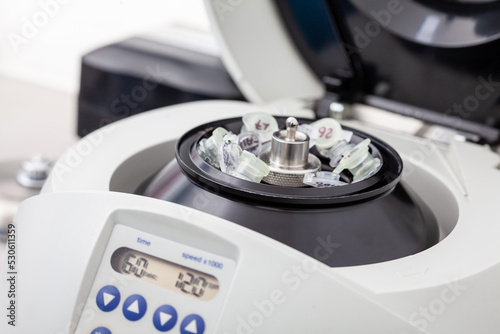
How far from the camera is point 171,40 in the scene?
1140 millimetres

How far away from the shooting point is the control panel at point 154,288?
549 millimetres

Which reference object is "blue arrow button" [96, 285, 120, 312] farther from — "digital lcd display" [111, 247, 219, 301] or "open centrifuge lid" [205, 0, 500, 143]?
"open centrifuge lid" [205, 0, 500, 143]

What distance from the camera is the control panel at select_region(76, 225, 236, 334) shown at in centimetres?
55

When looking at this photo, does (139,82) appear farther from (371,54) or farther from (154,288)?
(154,288)

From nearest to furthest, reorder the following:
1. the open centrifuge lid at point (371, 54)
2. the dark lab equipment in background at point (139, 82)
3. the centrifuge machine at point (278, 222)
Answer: the centrifuge machine at point (278, 222) < the open centrifuge lid at point (371, 54) < the dark lab equipment in background at point (139, 82)

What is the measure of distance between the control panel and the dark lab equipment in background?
1.43 ft

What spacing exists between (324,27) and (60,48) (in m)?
0.88

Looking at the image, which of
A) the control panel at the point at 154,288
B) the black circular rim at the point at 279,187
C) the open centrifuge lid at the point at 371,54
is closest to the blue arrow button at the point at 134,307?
the control panel at the point at 154,288

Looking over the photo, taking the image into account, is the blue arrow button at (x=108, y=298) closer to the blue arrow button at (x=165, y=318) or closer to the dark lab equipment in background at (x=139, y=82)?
the blue arrow button at (x=165, y=318)

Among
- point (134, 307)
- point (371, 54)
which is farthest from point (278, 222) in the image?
point (371, 54)

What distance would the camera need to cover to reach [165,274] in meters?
0.57

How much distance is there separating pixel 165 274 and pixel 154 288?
0.01 metres

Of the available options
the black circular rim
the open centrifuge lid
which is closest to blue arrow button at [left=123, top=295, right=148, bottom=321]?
the black circular rim

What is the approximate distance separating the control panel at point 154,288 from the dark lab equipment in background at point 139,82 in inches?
17.1
